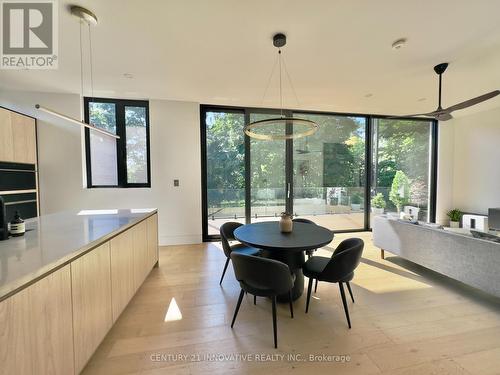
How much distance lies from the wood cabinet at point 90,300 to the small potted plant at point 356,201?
4.95 m

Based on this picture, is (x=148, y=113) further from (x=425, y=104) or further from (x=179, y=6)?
(x=425, y=104)

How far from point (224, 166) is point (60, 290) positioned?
11.7 ft

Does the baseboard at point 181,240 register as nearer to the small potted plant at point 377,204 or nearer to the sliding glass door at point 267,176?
the sliding glass door at point 267,176

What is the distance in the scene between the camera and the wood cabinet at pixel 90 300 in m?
1.32

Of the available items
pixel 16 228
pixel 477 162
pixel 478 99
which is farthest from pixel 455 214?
pixel 16 228

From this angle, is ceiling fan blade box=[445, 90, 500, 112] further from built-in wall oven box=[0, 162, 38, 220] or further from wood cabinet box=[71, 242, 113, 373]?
built-in wall oven box=[0, 162, 38, 220]

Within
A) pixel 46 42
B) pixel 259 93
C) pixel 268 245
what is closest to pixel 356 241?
pixel 268 245

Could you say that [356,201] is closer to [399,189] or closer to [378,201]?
[378,201]

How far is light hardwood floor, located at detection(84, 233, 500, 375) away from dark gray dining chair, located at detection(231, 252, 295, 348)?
1.12 ft

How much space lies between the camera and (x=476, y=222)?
15.6 ft

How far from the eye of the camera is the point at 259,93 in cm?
381

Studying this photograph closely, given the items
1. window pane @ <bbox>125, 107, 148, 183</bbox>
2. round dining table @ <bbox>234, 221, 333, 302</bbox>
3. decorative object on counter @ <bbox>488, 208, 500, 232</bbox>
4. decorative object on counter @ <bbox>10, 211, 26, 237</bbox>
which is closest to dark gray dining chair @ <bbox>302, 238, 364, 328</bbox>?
round dining table @ <bbox>234, 221, 333, 302</bbox>

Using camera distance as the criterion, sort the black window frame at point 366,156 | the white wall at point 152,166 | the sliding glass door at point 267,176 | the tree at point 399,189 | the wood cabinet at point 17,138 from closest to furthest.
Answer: the wood cabinet at point 17,138 < the white wall at point 152,166 < the black window frame at point 366,156 < the sliding glass door at point 267,176 < the tree at point 399,189


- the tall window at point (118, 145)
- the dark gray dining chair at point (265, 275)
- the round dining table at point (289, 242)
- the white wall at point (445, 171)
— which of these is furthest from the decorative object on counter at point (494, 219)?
the tall window at point (118, 145)
